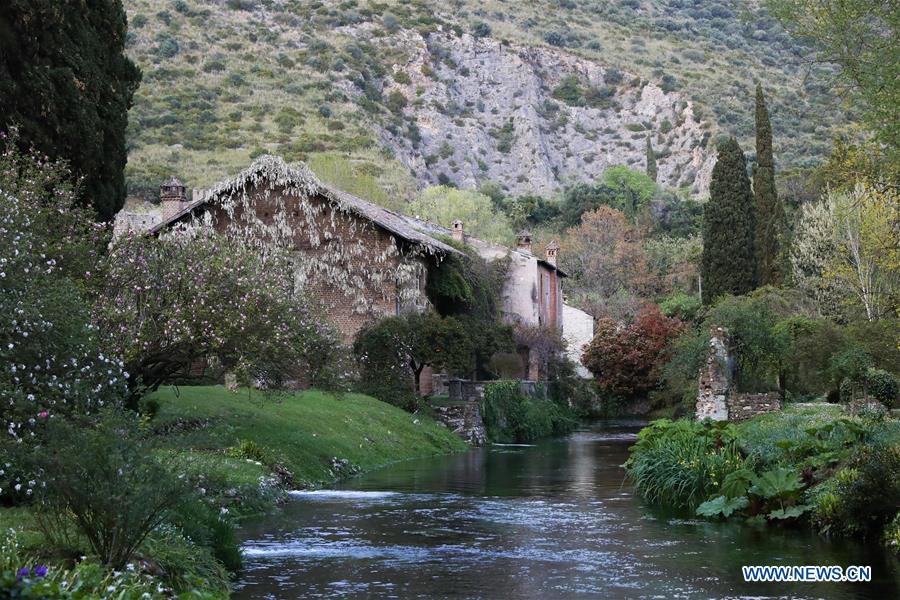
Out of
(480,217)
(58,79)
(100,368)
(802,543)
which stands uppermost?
(480,217)

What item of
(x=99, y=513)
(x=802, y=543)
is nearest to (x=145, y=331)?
(x=99, y=513)

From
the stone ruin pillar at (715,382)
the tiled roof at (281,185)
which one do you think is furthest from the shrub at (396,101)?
the stone ruin pillar at (715,382)

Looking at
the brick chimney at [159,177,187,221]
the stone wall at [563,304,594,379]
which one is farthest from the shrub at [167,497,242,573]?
the stone wall at [563,304,594,379]

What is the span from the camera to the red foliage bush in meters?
58.6

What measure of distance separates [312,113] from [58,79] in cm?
7389

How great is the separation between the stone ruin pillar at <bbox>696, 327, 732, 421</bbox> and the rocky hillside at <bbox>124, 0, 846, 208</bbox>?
128 ft

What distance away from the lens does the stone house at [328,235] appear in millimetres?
42469

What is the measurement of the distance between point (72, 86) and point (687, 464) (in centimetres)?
1505

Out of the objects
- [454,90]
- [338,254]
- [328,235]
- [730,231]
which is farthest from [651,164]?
[338,254]

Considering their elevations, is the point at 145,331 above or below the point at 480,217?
below

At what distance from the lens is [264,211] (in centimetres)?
4356

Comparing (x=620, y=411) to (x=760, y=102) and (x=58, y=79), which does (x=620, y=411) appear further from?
(x=58, y=79)

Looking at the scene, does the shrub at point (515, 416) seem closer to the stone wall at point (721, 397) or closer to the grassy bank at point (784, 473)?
the stone wall at point (721, 397)

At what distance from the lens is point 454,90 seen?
126 m
